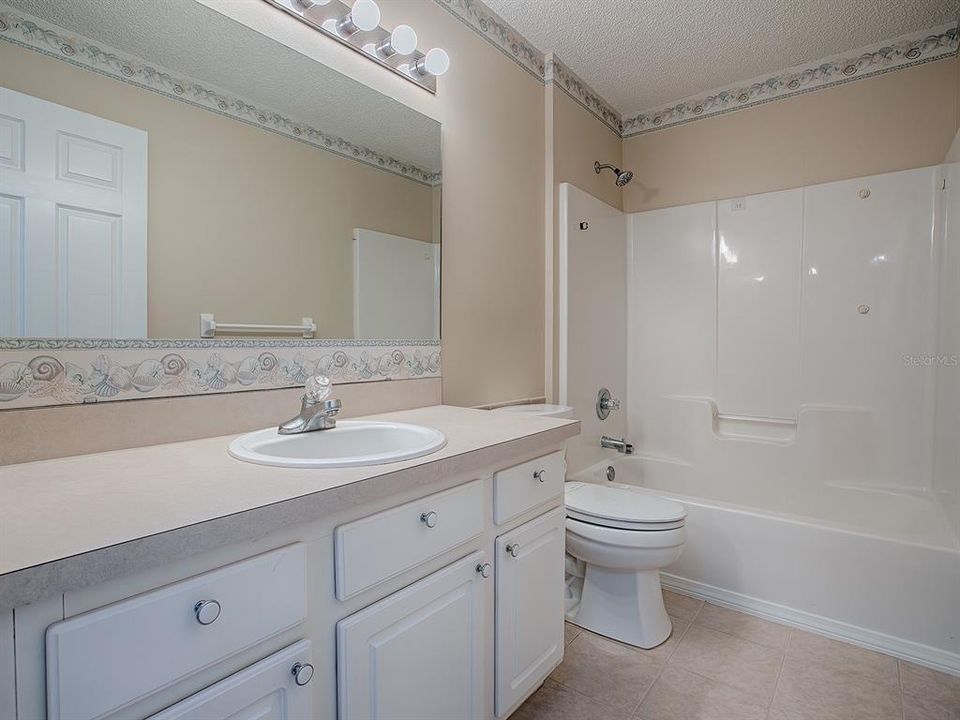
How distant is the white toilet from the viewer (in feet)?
5.87

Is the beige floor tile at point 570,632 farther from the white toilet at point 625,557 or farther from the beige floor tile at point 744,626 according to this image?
the beige floor tile at point 744,626

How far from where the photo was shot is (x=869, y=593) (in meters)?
1.83

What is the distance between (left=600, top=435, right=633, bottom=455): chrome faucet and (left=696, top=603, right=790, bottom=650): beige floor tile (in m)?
0.73

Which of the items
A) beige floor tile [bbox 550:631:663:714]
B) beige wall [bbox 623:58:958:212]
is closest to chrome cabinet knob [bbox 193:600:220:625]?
beige floor tile [bbox 550:631:663:714]

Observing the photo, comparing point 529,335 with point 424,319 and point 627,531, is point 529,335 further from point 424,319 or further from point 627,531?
point 627,531

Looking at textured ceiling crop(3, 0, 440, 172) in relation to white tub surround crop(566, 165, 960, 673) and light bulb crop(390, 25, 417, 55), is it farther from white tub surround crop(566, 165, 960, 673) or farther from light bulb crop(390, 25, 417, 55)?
white tub surround crop(566, 165, 960, 673)

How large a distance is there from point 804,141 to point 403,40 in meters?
2.11

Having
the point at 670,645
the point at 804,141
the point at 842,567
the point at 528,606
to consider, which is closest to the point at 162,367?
the point at 528,606

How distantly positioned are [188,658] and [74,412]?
0.61 m

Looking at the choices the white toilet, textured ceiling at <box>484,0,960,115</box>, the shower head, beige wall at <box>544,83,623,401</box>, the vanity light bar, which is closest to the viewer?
the vanity light bar

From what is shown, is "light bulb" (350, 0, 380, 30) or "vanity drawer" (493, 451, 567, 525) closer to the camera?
"vanity drawer" (493, 451, 567, 525)

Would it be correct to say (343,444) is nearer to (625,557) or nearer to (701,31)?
(625,557)

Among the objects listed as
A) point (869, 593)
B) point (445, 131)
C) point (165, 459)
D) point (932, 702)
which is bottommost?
point (932, 702)

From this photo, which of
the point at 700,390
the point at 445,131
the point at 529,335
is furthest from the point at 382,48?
the point at 700,390
